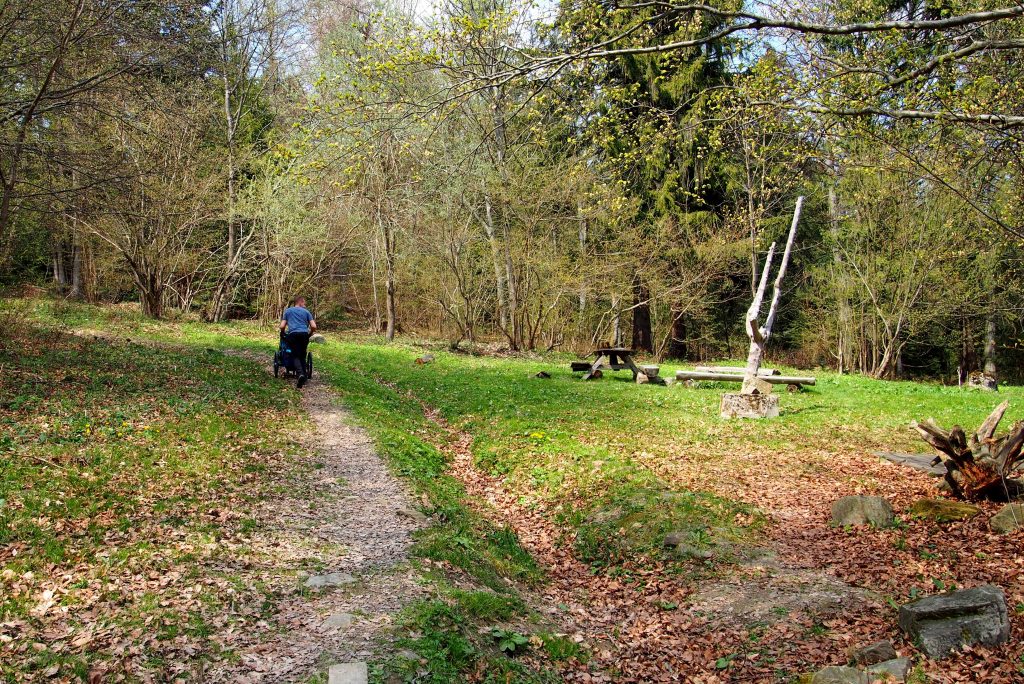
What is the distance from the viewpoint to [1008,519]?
7445 millimetres

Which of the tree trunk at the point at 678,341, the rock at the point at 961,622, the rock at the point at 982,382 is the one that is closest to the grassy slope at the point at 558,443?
the rock at the point at 961,622

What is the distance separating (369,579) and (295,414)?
22.6ft

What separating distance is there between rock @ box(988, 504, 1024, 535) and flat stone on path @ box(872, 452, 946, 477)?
219 cm

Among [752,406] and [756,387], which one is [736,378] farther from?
[752,406]

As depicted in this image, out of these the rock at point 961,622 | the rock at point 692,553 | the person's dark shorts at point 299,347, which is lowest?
the rock at point 692,553

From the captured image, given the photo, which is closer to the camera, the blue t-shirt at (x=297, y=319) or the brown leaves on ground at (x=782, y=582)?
the brown leaves on ground at (x=782, y=582)

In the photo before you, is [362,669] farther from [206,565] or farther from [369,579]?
[206,565]

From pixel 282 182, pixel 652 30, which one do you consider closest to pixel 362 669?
pixel 652 30

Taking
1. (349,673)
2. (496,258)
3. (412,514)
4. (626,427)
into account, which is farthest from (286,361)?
(496,258)

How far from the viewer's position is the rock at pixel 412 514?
8.15m

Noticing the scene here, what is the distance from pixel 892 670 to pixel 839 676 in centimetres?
50

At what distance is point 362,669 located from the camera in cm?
466

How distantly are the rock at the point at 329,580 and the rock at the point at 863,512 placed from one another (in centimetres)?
589

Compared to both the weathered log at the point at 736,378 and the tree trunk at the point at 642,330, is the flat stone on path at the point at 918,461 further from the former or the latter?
the tree trunk at the point at 642,330
